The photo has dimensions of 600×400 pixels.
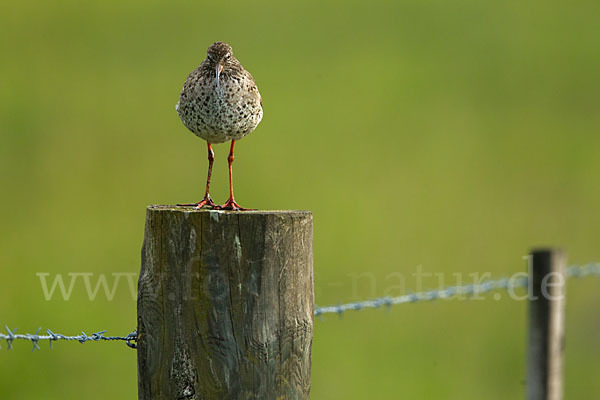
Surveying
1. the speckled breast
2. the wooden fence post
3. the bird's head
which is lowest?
the wooden fence post

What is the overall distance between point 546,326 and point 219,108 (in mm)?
2495

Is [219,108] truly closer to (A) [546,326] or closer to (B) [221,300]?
(B) [221,300]

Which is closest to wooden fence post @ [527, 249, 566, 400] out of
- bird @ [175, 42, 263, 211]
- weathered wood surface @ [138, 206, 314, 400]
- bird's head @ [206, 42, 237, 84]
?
bird @ [175, 42, 263, 211]

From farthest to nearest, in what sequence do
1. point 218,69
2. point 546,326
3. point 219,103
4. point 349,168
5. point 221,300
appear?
point 349,168, point 546,326, point 218,69, point 219,103, point 221,300

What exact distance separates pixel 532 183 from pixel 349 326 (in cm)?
695

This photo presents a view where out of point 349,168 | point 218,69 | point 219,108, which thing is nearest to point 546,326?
point 219,108

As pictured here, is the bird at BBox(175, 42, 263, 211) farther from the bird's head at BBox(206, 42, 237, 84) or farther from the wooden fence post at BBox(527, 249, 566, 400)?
the wooden fence post at BBox(527, 249, 566, 400)

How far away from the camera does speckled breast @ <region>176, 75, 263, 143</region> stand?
4.08 metres

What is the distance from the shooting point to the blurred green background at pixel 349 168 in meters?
9.49

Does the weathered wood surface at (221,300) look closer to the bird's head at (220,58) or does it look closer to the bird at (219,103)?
the bird at (219,103)

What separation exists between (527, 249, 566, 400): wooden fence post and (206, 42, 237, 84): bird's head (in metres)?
2.31

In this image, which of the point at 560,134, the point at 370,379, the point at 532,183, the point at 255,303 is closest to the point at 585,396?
the point at 370,379

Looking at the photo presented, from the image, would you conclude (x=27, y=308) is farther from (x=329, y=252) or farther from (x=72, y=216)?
(x=329, y=252)

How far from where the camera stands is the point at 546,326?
190 inches
